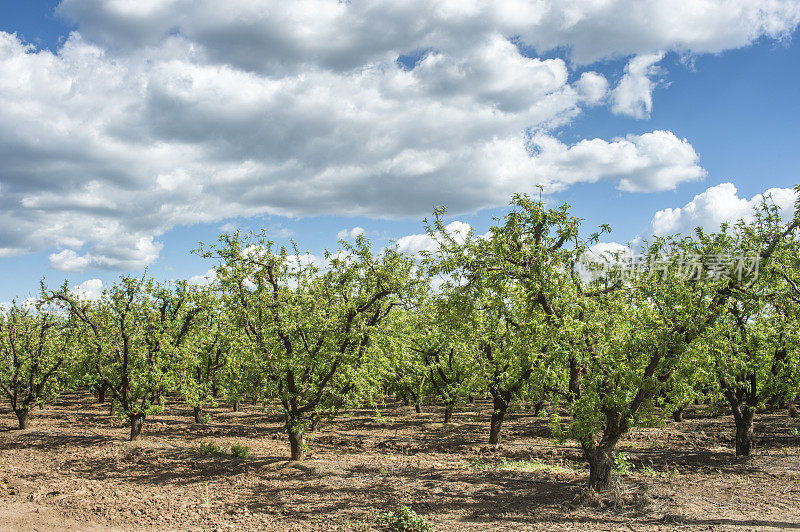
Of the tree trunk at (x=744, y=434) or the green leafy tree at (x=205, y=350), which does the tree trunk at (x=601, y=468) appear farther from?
the green leafy tree at (x=205, y=350)

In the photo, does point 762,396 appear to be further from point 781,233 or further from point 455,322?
point 455,322

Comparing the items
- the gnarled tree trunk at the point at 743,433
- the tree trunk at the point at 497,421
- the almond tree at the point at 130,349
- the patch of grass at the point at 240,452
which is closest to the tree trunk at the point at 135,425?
the almond tree at the point at 130,349

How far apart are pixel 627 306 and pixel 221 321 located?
81.6ft

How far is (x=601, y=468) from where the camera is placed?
41.5ft

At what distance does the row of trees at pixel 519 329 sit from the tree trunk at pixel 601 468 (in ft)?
0.12

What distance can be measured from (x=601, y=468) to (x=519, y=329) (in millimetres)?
4402

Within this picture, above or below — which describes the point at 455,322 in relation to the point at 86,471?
above

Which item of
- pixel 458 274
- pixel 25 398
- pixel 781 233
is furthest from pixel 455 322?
pixel 25 398

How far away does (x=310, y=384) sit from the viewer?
17.5m

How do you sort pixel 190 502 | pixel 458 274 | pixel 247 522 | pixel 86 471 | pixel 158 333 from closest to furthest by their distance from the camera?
pixel 247 522, pixel 190 502, pixel 458 274, pixel 86 471, pixel 158 333

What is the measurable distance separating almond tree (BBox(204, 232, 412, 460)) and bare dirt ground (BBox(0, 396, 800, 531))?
7.79ft

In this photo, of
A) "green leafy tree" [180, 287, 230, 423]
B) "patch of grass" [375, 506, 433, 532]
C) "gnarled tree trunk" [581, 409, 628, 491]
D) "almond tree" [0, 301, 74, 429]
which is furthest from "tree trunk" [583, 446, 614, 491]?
"almond tree" [0, 301, 74, 429]

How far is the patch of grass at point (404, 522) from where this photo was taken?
10594mm

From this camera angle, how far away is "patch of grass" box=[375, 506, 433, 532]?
34.8 feet
